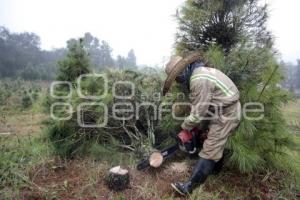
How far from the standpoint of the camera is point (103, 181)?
3.24m

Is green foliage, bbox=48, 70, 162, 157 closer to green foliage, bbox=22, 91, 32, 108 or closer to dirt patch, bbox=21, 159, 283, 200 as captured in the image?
dirt patch, bbox=21, 159, 283, 200

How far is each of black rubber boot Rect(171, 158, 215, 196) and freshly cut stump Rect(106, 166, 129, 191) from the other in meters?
0.54

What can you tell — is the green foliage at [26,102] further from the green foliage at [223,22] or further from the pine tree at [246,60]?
the green foliage at [223,22]

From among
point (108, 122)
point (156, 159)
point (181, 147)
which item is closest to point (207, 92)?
point (181, 147)

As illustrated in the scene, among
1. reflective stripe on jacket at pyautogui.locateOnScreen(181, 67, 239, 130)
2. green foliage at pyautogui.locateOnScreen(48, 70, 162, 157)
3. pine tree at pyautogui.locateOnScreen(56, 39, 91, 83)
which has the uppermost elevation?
pine tree at pyautogui.locateOnScreen(56, 39, 91, 83)

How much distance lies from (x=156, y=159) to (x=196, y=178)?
556 millimetres

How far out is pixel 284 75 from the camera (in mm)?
3504

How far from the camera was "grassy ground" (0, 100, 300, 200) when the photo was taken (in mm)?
3016

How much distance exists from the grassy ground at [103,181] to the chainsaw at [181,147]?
0.48 feet

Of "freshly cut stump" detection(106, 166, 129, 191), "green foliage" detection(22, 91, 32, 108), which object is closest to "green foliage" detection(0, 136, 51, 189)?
"freshly cut stump" detection(106, 166, 129, 191)

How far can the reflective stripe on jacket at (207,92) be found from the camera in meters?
2.91

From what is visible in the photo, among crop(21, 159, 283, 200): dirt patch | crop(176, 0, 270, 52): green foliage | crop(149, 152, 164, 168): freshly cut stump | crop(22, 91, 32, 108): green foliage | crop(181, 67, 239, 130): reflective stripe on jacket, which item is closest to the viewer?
crop(181, 67, 239, 130): reflective stripe on jacket

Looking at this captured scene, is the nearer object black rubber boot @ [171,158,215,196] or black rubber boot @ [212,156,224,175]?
black rubber boot @ [171,158,215,196]

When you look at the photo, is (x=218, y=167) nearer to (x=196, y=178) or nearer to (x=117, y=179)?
(x=196, y=178)
